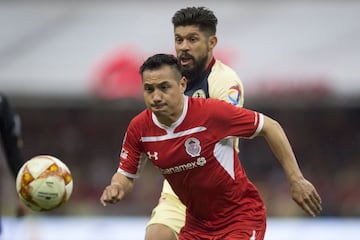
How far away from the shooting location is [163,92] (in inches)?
258

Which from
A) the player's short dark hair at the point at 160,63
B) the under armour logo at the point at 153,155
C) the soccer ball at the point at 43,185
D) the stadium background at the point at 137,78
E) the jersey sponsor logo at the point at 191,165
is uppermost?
the player's short dark hair at the point at 160,63

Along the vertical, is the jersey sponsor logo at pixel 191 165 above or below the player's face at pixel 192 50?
below

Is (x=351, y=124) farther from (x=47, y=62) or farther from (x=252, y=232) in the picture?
(x=252, y=232)

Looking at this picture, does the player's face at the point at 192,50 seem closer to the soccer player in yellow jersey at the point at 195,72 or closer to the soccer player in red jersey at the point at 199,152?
the soccer player in yellow jersey at the point at 195,72

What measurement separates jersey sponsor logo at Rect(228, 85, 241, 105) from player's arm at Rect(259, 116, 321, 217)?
20.5 inches

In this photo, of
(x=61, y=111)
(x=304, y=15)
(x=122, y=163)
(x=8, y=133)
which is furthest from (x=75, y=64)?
(x=122, y=163)

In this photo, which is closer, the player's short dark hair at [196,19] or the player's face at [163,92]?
the player's face at [163,92]

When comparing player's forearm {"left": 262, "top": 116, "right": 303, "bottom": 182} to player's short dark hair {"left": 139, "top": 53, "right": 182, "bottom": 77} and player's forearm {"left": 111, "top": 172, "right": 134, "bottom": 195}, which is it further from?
player's forearm {"left": 111, "top": 172, "right": 134, "bottom": 195}

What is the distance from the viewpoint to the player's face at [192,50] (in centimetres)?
723

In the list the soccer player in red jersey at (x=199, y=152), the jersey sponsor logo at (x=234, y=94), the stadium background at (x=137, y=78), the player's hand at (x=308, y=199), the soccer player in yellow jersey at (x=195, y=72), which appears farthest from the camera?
the stadium background at (x=137, y=78)

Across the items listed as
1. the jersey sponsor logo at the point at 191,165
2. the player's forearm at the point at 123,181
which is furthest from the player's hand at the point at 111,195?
the jersey sponsor logo at the point at 191,165

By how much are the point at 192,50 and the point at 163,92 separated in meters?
0.79

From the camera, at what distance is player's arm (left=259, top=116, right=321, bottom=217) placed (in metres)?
6.31

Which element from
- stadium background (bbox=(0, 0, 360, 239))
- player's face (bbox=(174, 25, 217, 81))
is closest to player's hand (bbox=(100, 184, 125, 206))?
player's face (bbox=(174, 25, 217, 81))
